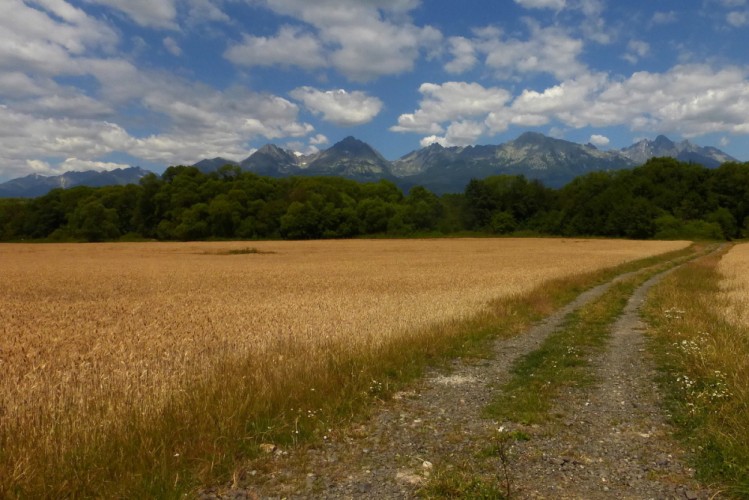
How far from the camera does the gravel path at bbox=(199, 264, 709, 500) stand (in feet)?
16.2

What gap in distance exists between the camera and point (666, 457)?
559 cm

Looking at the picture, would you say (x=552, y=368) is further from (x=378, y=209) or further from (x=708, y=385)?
(x=378, y=209)

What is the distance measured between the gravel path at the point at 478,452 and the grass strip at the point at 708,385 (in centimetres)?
31

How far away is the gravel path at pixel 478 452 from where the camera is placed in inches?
195

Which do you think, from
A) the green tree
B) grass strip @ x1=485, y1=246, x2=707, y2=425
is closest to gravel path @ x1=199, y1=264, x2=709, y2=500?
grass strip @ x1=485, y1=246, x2=707, y2=425

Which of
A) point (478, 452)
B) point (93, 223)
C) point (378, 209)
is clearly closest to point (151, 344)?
point (478, 452)

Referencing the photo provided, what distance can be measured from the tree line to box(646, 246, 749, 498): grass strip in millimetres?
111890

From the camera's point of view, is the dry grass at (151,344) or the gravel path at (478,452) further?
the dry grass at (151,344)

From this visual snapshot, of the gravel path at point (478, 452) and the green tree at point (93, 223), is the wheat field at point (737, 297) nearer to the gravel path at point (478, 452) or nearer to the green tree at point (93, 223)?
the gravel path at point (478, 452)

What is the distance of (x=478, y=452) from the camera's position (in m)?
5.75

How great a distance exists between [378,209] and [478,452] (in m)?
129

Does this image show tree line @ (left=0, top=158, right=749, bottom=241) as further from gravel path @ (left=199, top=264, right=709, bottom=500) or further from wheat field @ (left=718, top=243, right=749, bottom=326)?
gravel path @ (left=199, top=264, right=709, bottom=500)

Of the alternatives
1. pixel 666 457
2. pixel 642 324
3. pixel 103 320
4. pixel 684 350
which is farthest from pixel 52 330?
pixel 642 324

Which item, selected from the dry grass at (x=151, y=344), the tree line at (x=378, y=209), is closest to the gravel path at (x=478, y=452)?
the dry grass at (x=151, y=344)
